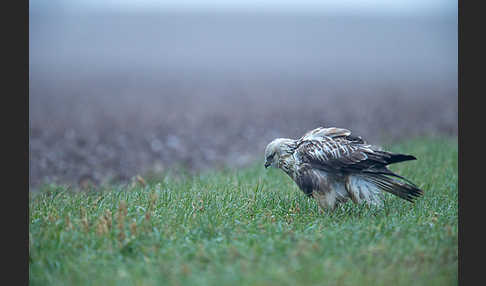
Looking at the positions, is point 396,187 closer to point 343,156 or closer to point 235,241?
point 343,156

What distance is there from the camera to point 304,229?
15.7 feet

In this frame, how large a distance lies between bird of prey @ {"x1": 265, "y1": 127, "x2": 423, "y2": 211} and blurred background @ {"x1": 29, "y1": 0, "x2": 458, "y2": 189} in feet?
13.3

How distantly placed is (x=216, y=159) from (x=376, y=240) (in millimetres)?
6264

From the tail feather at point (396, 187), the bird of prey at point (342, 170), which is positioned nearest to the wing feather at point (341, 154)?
the bird of prey at point (342, 170)

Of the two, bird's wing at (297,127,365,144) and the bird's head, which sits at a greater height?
bird's wing at (297,127,365,144)

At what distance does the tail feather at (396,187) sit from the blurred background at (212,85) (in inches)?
175

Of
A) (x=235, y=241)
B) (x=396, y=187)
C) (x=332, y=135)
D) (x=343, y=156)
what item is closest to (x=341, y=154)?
(x=343, y=156)

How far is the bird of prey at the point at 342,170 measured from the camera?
17.4 feet

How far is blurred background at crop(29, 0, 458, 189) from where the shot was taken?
35.1 ft

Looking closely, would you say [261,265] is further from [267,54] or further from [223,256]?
[267,54]

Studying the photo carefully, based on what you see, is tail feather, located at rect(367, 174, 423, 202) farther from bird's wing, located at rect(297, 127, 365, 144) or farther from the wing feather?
bird's wing, located at rect(297, 127, 365, 144)

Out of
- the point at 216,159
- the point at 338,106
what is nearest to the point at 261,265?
the point at 216,159

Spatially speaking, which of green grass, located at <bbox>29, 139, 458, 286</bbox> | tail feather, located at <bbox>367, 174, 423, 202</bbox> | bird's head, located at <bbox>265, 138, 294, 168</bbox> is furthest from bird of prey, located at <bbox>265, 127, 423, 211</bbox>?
green grass, located at <bbox>29, 139, 458, 286</bbox>

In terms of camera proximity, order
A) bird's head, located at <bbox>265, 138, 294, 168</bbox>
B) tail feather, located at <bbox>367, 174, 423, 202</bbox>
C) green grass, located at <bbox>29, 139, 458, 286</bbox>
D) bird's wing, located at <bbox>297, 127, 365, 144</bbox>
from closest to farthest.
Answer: green grass, located at <bbox>29, 139, 458, 286</bbox>, tail feather, located at <bbox>367, 174, 423, 202</bbox>, bird's wing, located at <bbox>297, 127, 365, 144</bbox>, bird's head, located at <bbox>265, 138, 294, 168</bbox>
